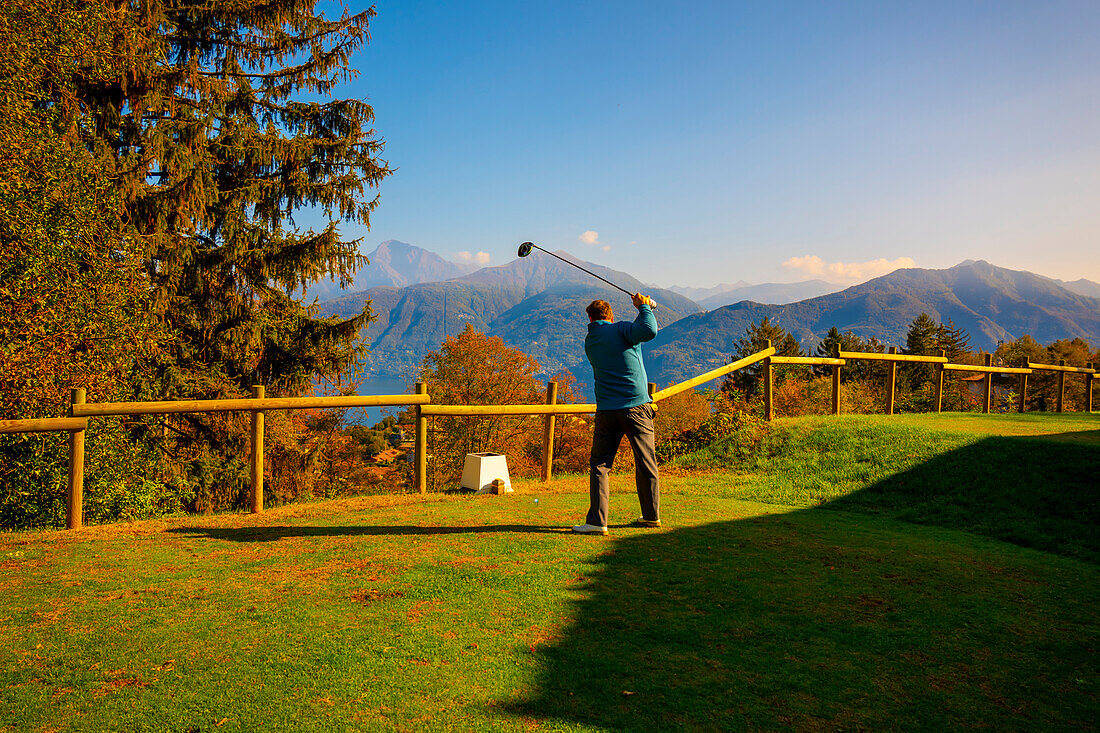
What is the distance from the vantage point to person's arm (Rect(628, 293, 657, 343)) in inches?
228

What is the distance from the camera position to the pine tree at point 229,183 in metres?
12.8

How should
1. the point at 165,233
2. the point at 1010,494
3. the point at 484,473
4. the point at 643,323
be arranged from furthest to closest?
the point at 165,233 → the point at 484,473 → the point at 1010,494 → the point at 643,323

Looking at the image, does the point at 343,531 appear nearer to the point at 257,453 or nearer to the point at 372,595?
the point at 257,453

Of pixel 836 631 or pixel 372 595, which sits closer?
pixel 836 631

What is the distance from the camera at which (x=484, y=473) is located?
8.69 metres

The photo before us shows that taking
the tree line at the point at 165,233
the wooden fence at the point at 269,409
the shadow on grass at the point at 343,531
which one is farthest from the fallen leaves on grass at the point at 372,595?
the tree line at the point at 165,233

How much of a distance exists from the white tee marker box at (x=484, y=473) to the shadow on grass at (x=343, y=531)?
2.20m

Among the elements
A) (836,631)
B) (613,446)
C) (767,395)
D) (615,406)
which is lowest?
(836,631)

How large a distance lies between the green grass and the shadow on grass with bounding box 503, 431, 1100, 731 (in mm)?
18

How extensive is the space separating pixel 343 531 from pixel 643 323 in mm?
3775

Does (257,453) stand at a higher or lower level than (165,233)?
lower

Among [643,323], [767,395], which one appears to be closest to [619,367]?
[643,323]

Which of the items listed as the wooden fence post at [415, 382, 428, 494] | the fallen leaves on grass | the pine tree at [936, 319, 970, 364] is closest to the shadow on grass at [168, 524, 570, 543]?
the fallen leaves on grass

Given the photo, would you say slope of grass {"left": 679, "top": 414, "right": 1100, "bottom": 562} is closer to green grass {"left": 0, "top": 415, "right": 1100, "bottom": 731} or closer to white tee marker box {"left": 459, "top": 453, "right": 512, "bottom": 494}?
green grass {"left": 0, "top": 415, "right": 1100, "bottom": 731}
